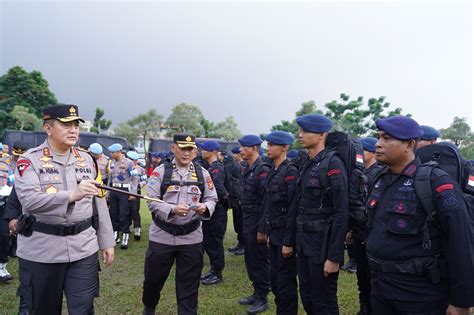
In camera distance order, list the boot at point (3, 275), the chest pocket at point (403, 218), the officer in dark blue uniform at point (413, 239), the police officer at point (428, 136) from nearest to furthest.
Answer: the officer in dark blue uniform at point (413, 239), the chest pocket at point (403, 218), the police officer at point (428, 136), the boot at point (3, 275)

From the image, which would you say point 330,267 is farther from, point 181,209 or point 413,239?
point 181,209

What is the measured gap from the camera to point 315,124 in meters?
3.43

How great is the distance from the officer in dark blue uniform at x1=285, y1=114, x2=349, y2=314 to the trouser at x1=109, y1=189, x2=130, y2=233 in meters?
5.42

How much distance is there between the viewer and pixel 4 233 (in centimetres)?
527

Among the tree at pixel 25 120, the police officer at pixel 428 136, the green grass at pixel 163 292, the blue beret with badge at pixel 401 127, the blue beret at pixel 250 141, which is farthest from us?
the tree at pixel 25 120

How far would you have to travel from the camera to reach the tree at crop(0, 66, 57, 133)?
37188 mm

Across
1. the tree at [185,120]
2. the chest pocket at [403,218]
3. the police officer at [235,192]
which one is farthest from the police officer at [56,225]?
the tree at [185,120]

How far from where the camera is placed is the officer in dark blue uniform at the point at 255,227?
473 centimetres

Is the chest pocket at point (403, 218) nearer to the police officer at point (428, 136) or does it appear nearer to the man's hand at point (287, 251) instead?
the man's hand at point (287, 251)

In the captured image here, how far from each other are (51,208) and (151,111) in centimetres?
4296

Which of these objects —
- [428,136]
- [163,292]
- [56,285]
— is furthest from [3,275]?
[428,136]

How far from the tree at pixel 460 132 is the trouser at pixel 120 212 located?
2020cm

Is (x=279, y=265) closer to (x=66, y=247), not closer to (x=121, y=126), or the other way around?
(x=66, y=247)

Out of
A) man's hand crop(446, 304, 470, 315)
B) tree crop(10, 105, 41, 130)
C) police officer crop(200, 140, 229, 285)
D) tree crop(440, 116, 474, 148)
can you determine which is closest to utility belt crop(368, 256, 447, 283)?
man's hand crop(446, 304, 470, 315)
